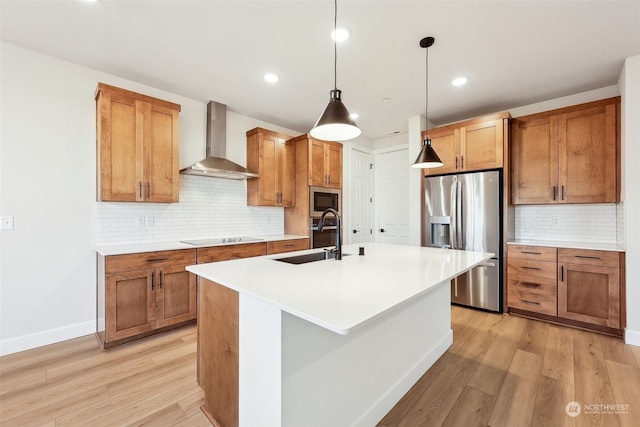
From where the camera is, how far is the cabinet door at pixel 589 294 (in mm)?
2730

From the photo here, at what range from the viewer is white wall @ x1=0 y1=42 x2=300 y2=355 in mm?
2408

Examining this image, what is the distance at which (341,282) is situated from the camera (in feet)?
4.43

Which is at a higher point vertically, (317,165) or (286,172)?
(317,165)

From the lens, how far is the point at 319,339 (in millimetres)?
1308

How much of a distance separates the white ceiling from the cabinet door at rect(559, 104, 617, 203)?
41 cm

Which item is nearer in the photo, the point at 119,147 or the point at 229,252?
the point at 119,147

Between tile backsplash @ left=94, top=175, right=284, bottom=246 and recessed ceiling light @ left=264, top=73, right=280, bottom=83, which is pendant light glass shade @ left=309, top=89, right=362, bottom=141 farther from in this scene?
tile backsplash @ left=94, top=175, right=284, bottom=246

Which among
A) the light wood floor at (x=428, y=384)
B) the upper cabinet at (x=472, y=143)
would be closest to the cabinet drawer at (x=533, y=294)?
the light wood floor at (x=428, y=384)

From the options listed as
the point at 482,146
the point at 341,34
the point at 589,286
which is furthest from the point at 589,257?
the point at 341,34

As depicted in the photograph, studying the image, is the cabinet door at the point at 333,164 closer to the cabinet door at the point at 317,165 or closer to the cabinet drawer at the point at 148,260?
the cabinet door at the point at 317,165

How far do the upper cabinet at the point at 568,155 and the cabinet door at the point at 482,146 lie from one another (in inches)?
11.4

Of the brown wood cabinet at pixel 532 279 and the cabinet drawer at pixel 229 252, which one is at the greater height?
the cabinet drawer at pixel 229 252

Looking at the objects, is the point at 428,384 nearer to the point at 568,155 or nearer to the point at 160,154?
the point at 568,155

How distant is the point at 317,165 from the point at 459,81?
2.10 meters
